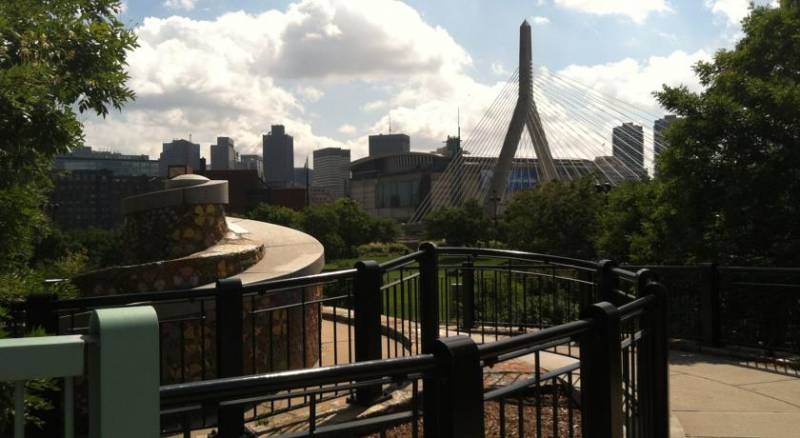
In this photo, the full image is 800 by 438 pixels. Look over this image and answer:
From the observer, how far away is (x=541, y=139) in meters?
49.3

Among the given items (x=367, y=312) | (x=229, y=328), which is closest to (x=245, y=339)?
(x=367, y=312)

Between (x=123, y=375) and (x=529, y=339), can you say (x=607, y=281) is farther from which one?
(x=123, y=375)

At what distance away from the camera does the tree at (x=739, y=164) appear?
985 centimetres

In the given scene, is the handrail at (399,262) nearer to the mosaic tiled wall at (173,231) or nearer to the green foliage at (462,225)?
the mosaic tiled wall at (173,231)

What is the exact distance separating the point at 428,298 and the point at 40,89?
151 inches

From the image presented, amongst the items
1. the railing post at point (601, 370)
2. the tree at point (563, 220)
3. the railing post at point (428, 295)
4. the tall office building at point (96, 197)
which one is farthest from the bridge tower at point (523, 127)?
the tall office building at point (96, 197)

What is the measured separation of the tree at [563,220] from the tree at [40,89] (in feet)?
74.9

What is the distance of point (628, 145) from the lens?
1780 inches

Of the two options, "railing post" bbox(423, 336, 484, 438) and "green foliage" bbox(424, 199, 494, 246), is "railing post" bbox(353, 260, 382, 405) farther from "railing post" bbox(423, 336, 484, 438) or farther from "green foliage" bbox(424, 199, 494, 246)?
"green foliage" bbox(424, 199, 494, 246)

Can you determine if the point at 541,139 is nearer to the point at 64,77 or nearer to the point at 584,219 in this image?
the point at 584,219

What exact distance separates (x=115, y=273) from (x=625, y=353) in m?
6.52

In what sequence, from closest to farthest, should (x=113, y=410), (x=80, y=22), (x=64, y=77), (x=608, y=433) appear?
1. (x=113, y=410)
2. (x=608, y=433)
3. (x=64, y=77)
4. (x=80, y=22)

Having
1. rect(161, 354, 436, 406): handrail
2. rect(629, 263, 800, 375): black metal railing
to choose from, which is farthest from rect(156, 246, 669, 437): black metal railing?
rect(629, 263, 800, 375): black metal railing

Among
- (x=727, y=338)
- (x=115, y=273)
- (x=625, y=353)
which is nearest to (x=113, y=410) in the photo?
(x=625, y=353)
